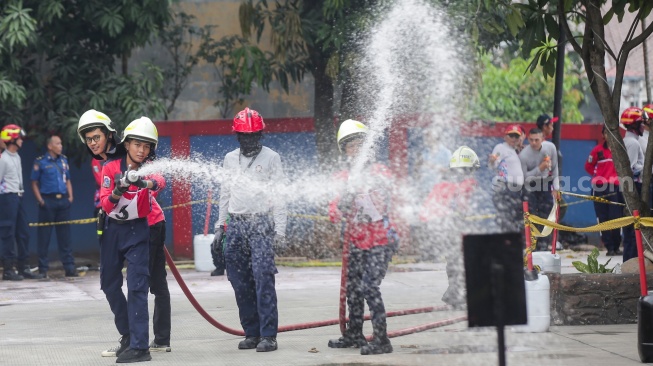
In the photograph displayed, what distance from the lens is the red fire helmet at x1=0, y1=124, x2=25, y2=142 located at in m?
14.7

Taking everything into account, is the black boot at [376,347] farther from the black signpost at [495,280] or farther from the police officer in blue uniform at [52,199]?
the police officer in blue uniform at [52,199]

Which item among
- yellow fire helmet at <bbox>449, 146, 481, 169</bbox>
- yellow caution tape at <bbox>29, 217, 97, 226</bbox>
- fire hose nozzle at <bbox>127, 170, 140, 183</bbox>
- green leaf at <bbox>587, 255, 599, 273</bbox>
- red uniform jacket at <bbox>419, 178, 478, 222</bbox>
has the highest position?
yellow fire helmet at <bbox>449, 146, 481, 169</bbox>

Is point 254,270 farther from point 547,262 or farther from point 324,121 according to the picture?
point 324,121

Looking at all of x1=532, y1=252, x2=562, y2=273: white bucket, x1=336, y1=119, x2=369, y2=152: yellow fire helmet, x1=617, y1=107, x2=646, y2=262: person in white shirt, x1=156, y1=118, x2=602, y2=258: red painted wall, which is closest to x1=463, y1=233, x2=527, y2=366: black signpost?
x1=336, y1=119, x2=369, y2=152: yellow fire helmet

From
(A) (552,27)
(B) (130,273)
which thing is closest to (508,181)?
(A) (552,27)

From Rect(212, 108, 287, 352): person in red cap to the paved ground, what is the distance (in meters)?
0.34

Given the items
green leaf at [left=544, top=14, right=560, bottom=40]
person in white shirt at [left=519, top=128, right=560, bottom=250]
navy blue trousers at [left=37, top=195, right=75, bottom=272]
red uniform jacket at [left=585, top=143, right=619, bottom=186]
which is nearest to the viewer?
green leaf at [left=544, top=14, right=560, bottom=40]

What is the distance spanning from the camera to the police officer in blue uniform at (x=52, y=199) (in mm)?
14992

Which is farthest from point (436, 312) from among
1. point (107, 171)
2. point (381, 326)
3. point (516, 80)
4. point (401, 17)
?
point (516, 80)

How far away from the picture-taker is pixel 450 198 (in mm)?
10555

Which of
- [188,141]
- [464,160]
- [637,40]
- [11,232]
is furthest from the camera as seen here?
[188,141]

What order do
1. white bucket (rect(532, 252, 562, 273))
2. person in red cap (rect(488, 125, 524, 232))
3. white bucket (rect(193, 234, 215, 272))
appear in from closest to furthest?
white bucket (rect(532, 252, 562, 273)), person in red cap (rect(488, 125, 524, 232)), white bucket (rect(193, 234, 215, 272))

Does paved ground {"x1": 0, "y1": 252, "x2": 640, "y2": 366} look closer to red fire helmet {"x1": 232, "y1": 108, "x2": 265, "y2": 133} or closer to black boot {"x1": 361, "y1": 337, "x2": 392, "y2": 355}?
black boot {"x1": 361, "y1": 337, "x2": 392, "y2": 355}

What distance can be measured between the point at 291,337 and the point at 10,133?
7.03 metres
